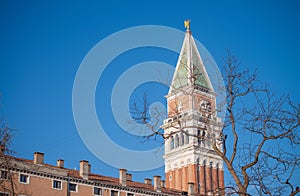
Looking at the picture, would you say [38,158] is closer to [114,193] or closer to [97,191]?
[97,191]

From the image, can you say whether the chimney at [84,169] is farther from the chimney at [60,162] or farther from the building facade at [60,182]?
the chimney at [60,162]

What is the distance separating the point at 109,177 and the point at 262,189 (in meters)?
38.5

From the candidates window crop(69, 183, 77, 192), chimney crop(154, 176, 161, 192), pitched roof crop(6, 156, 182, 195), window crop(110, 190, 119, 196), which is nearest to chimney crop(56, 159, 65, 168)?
pitched roof crop(6, 156, 182, 195)

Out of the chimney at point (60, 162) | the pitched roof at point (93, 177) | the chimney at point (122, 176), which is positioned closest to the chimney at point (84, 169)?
the pitched roof at point (93, 177)

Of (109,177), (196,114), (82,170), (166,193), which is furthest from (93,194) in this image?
(196,114)

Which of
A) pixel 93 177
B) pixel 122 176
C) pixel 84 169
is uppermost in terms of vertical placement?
pixel 84 169

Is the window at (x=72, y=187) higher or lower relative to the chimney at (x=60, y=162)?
lower

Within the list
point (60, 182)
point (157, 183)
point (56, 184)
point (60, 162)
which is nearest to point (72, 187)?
point (60, 182)

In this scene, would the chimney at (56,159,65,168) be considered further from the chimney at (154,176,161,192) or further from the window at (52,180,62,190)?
the chimney at (154,176,161,192)

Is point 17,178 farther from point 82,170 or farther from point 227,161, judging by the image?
point 227,161

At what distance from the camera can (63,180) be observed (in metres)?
43.5

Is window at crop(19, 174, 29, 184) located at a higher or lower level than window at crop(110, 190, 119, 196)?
higher

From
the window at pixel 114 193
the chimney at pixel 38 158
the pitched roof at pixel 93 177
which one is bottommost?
the window at pixel 114 193

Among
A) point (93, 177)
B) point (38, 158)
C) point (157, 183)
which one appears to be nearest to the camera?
point (38, 158)
